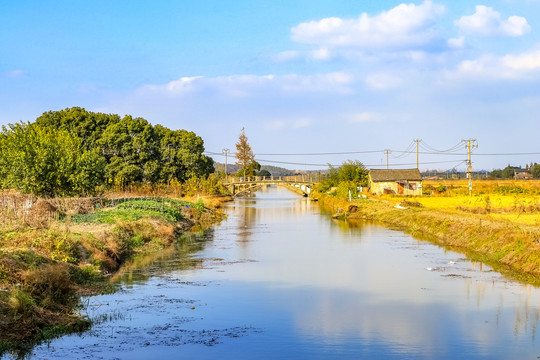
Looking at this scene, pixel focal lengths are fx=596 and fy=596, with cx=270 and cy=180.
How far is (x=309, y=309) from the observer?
69.1ft

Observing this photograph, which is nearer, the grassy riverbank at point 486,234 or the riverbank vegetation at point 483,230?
the grassy riverbank at point 486,234

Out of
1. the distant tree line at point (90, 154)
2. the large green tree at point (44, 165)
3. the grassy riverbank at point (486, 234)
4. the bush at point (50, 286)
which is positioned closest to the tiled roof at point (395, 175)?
the distant tree line at point (90, 154)

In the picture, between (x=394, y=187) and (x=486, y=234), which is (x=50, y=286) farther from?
(x=394, y=187)

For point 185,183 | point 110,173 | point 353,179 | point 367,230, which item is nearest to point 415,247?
point 367,230

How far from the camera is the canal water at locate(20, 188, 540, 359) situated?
636 inches

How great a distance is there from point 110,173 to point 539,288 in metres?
59.4

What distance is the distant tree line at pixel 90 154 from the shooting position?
43.4 metres

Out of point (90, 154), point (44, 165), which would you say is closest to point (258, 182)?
point (90, 154)

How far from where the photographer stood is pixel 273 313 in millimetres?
20375

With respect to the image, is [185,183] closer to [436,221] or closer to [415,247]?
[436,221]

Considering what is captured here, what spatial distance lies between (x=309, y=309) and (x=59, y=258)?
9.97 metres

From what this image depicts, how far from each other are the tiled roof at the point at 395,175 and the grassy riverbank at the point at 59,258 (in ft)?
202

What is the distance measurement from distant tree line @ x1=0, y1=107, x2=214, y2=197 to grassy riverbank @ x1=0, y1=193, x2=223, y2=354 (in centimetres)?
375

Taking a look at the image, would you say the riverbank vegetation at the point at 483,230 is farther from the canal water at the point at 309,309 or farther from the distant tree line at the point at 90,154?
the distant tree line at the point at 90,154
